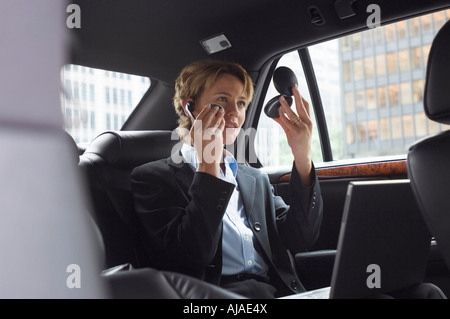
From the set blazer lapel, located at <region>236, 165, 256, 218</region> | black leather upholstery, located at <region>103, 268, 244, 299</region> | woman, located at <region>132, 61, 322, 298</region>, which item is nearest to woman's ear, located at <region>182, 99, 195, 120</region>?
woman, located at <region>132, 61, 322, 298</region>

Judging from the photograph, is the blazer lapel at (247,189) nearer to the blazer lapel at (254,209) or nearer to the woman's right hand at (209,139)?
the blazer lapel at (254,209)

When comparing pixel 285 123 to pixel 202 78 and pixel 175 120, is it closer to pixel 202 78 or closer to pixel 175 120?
pixel 202 78

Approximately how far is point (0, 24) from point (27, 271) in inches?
12.2

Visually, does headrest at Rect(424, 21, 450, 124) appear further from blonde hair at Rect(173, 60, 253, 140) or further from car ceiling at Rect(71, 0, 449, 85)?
car ceiling at Rect(71, 0, 449, 85)

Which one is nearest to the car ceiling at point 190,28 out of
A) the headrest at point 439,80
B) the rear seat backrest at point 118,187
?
the rear seat backrest at point 118,187

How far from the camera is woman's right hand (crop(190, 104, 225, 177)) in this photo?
1332 mm

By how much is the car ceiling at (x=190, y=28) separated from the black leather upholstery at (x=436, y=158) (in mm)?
Answer: 868

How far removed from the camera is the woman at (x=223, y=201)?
1.31 metres

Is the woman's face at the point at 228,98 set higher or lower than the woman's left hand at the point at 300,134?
higher

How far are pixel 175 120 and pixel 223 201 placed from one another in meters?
0.91

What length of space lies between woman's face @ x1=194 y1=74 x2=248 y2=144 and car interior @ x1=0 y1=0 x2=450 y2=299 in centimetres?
16

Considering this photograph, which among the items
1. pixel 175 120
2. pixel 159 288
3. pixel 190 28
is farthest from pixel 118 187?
pixel 159 288

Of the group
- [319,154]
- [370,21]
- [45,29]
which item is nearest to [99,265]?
[45,29]

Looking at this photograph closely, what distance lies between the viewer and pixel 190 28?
79.7 inches
